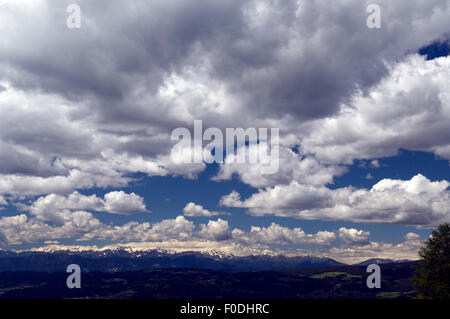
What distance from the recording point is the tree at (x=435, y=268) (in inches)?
2368

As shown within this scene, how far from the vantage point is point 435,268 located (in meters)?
62.2

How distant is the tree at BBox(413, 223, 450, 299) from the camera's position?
197 ft
